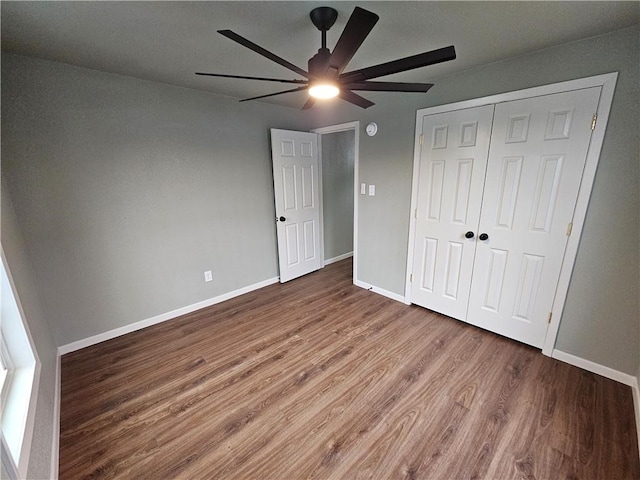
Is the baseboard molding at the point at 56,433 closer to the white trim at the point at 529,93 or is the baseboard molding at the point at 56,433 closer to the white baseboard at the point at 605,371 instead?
the white baseboard at the point at 605,371

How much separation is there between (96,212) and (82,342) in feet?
3.80

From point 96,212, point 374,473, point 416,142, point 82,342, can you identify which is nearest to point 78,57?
point 96,212

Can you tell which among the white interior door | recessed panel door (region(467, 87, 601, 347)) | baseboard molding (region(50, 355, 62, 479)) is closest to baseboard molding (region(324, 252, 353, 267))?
the white interior door

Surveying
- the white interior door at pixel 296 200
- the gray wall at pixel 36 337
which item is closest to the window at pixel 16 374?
the gray wall at pixel 36 337

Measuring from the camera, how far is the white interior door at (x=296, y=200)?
3.29 metres

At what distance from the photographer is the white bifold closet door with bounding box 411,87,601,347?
6.18 feet

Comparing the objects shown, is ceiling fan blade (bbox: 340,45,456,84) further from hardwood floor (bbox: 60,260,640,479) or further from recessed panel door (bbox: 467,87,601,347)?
hardwood floor (bbox: 60,260,640,479)

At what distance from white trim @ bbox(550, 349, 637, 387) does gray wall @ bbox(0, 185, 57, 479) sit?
10.5 ft

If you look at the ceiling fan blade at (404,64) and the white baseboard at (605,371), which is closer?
the ceiling fan blade at (404,64)

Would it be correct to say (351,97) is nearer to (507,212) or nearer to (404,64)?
(404,64)

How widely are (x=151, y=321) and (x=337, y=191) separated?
9.79 feet

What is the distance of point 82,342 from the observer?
7.76 feet

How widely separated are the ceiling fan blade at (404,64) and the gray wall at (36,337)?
2076 mm

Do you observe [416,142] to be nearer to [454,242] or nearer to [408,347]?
[454,242]
